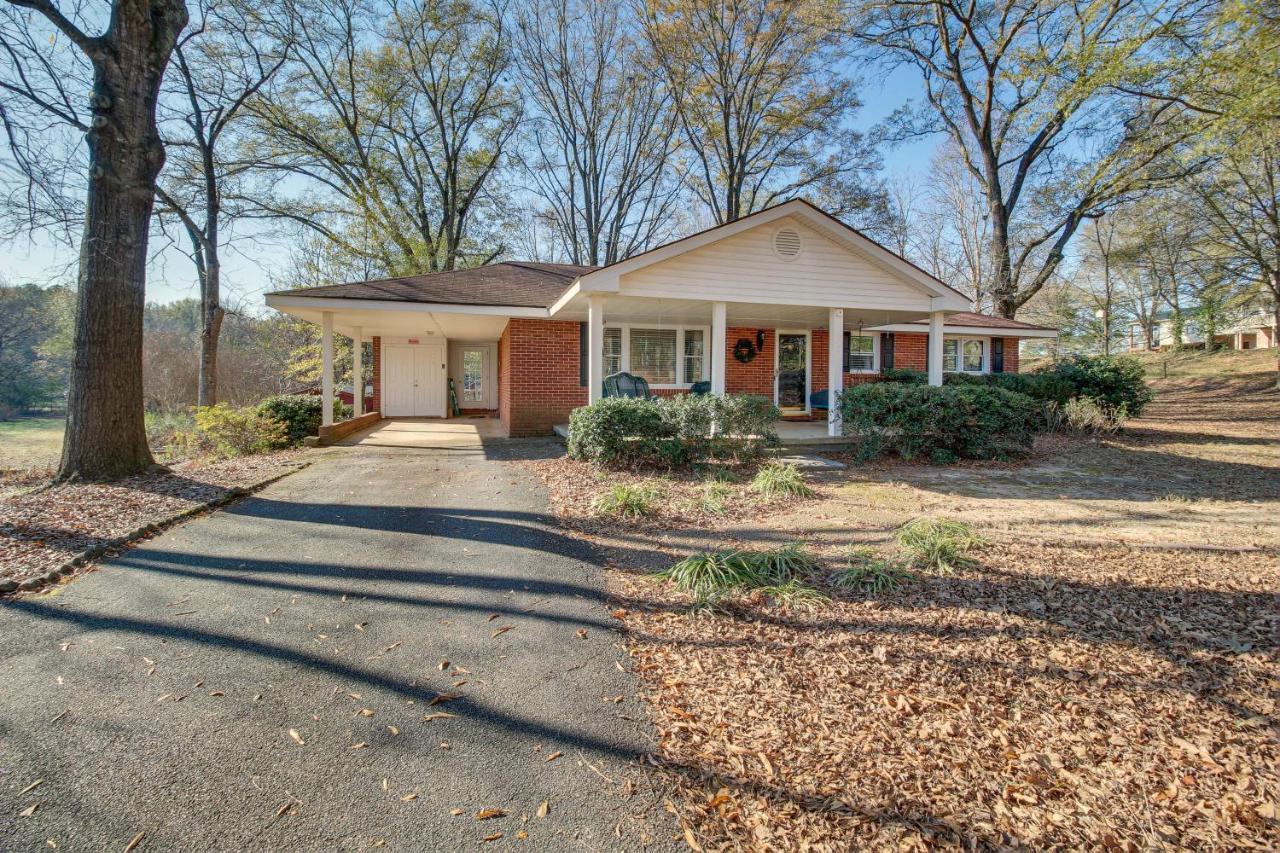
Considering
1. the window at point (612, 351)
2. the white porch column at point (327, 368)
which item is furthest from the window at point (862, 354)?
the white porch column at point (327, 368)

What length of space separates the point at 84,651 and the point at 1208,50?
61.4 feet

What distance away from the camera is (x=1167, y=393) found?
74.7 feet

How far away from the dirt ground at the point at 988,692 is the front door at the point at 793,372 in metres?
8.98

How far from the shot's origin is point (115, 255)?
6762 mm

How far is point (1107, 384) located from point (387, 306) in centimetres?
1494

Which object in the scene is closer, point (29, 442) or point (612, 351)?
point (612, 351)

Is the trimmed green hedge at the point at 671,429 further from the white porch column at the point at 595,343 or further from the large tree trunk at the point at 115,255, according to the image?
the large tree trunk at the point at 115,255

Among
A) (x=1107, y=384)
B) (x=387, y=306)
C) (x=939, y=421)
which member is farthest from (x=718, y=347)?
(x=1107, y=384)

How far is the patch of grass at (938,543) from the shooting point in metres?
4.11

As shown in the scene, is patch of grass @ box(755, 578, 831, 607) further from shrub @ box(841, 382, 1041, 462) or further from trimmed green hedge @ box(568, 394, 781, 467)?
shrub @ box(841, 382, 1041, 462)

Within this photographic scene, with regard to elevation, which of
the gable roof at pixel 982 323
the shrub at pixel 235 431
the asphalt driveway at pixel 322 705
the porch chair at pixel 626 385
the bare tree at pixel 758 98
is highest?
the bare tree at pixel 758 98

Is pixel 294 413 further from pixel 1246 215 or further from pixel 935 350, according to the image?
pixel 1246 215

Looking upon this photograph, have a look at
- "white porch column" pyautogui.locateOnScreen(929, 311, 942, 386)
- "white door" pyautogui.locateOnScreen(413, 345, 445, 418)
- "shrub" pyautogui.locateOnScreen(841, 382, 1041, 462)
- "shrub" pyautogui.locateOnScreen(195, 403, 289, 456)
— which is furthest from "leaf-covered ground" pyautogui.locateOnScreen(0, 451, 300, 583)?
"white porch column" pyautogui.locateOnScreen(929, 311, 942, 386)

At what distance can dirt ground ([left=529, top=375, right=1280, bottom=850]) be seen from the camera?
191cm
